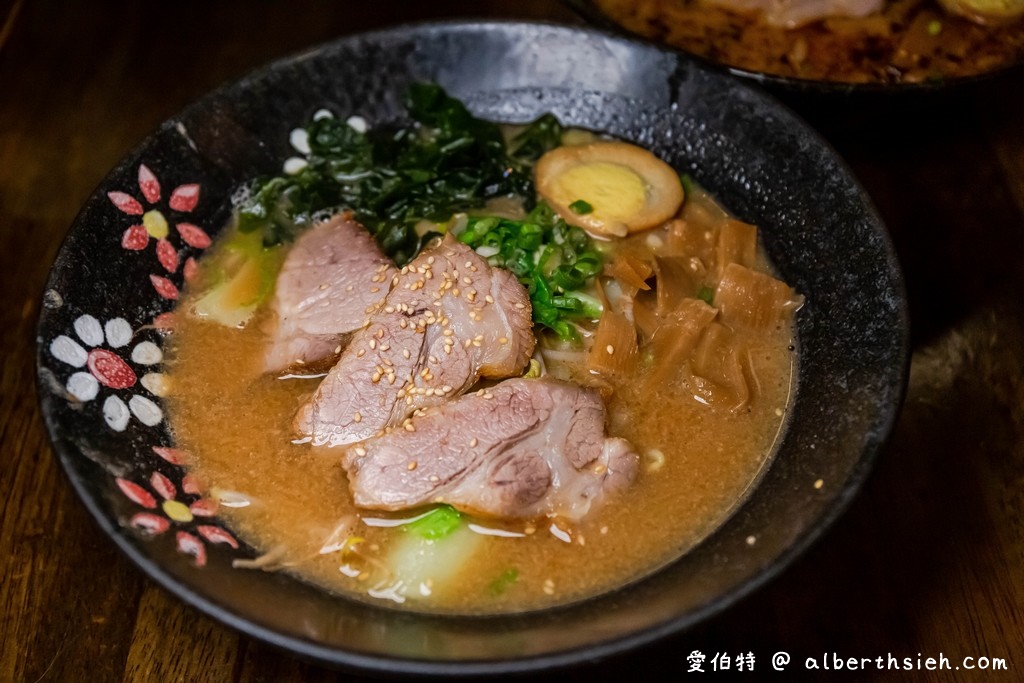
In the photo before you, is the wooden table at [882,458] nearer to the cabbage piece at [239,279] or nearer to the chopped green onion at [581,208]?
the cabbage piece at [239,279]

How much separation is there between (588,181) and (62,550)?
211 centimetres

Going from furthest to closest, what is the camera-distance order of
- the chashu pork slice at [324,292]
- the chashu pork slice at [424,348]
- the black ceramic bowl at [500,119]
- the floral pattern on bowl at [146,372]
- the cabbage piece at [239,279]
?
the cabbage piece at [239,279]
the chashu pork slice at [324,292]
the chashu pork slice at [424,348]
the floral pattern on bowl at [146,372]
the black ceramic bowl at [500,119]

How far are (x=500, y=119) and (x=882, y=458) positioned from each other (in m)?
2.01

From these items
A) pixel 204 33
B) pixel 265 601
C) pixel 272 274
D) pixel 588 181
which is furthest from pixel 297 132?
pixel 265 601

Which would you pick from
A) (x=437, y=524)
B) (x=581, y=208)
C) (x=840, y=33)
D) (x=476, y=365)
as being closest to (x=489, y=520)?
(x=437, y=524)

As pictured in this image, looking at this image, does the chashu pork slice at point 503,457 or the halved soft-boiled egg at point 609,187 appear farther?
the halved soft-boiled egg at point 609,187

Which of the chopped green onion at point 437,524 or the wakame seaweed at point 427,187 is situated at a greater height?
the wakame seaweed at point 427,187

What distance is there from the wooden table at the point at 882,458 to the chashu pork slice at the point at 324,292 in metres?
0.79

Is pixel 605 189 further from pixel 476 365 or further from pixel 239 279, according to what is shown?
pixel 239 279

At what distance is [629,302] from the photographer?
286 cm

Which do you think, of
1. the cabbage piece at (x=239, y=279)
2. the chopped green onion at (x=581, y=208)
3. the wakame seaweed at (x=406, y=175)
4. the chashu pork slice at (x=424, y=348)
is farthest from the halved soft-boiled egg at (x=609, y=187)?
the cabbage piece at (x=239, y=279)

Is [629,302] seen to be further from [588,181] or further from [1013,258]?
[1013,258]

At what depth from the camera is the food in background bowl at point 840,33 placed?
3.73m

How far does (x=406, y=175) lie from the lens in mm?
3244
